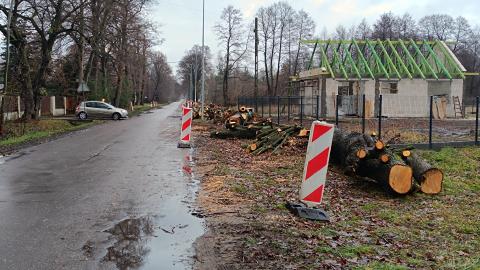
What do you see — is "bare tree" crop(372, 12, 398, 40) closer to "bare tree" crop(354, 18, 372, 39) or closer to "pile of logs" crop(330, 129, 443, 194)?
"bare tree" crop(354, 18, 372, 39)

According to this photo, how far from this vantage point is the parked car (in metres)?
38.5

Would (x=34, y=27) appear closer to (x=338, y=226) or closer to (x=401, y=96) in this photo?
(x=401, y=96)

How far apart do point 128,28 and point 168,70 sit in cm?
7981

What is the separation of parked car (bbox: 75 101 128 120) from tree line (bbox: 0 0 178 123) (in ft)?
9.78

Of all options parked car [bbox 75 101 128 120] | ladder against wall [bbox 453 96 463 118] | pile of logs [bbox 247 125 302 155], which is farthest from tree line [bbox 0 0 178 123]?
ladder against wall [bbox 453 96 463 118]

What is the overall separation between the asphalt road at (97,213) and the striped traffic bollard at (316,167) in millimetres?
1560

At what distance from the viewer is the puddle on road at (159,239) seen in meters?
5.04

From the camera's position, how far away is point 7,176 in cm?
→ 1062

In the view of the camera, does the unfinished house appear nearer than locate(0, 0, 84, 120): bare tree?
No

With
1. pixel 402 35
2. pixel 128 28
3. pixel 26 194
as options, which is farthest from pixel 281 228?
pixel 402 35

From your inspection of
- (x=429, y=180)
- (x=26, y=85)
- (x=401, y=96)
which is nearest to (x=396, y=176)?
(x=429, y=180)

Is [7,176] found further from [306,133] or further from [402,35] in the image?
[402,35]

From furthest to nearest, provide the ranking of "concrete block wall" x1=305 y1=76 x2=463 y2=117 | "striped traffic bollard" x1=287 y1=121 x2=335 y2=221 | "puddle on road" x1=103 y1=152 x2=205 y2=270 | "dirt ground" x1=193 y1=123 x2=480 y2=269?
"concrete block wall" x1=305 y1=76 x2=463 y2=117 → "striped traffic bollard" x1=287 y1=121 x2=335 y2=221 → "dirt ground" x1=193 y1=123 x2=480 y2=269 → "puddle on road" x1=103 y1=152 x2=205 y2=270

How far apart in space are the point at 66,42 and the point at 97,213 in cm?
3572
